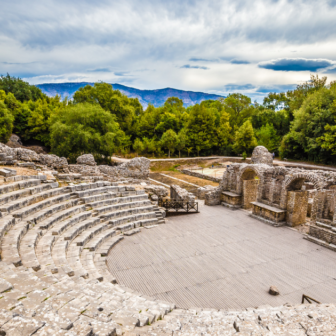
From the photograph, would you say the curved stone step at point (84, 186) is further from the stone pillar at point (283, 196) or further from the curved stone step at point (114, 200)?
the stone pillar at point (283, 196)

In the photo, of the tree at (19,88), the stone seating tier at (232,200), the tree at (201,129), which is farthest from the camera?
the tree at (19,88)

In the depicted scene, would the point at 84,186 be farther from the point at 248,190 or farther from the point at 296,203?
the point at 296,203

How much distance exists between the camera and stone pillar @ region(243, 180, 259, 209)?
15867 millimetres

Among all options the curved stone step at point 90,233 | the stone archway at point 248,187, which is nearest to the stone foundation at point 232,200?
the stone archway at point 248,187

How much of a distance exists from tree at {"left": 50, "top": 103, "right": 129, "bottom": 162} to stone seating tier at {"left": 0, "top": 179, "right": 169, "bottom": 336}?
12.7 m

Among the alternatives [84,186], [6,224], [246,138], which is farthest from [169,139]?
[6,224]

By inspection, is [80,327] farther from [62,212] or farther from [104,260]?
[62,212]

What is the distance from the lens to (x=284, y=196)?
527 inches

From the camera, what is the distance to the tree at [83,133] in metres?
25.0

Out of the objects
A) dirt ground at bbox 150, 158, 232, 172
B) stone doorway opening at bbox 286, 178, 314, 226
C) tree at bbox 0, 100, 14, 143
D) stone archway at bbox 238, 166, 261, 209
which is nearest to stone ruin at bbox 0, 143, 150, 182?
stone archway at bbox 238, 166, 261, 209

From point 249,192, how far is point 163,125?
26.9m

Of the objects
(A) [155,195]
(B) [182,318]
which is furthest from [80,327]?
(A) [155,195]

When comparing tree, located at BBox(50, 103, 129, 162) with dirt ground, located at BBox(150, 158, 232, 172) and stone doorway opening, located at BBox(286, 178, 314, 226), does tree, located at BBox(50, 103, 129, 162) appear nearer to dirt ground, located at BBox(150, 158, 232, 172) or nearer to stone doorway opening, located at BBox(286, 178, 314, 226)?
dirt ground, located at BBox(150, 158, 232, 172)

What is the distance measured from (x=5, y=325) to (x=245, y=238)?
10.4 meters
